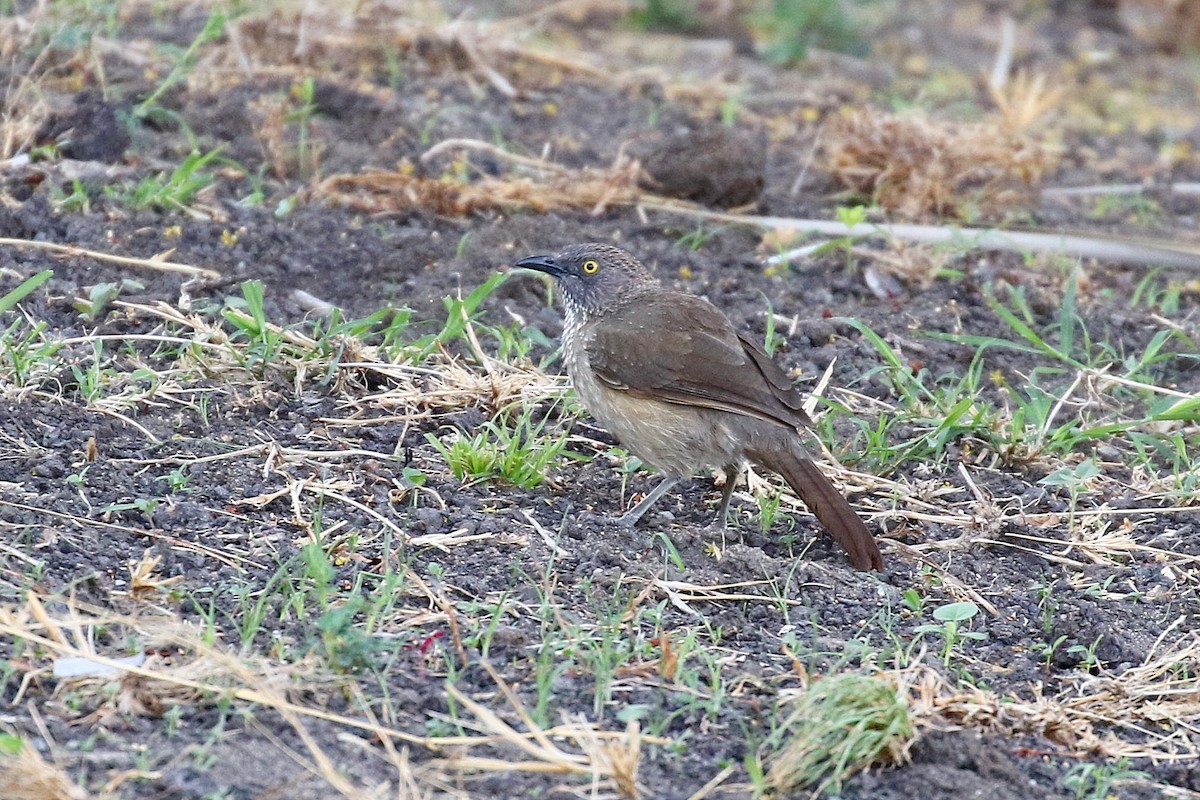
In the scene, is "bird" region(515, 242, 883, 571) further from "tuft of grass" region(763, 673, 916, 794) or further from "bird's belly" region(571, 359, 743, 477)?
"tuft of grass" region(763, 673, 916, 794)

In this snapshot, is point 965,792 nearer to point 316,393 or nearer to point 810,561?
point 810,561

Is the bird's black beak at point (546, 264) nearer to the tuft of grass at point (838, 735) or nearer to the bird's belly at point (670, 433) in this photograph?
the bird's belly at point (670, 433)

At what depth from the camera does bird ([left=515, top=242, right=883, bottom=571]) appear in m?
5.14

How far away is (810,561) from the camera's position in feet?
16.4

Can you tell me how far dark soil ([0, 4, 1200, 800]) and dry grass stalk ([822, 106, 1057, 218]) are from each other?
0.25 metres

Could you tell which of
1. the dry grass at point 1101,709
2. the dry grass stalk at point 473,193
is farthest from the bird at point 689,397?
the dry grass stalk at point 473,193

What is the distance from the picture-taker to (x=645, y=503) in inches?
205

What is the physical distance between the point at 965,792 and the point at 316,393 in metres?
2.90

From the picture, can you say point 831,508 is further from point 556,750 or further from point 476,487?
point 556,750

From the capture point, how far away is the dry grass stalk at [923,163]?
760 cm

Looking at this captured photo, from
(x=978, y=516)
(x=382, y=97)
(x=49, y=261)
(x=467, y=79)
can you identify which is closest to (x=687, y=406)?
(x=978, y=516)

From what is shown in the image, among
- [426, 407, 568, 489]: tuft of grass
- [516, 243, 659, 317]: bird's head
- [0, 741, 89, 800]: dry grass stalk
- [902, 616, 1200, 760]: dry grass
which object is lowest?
[426, 407, 568, 489]: tuft of grass

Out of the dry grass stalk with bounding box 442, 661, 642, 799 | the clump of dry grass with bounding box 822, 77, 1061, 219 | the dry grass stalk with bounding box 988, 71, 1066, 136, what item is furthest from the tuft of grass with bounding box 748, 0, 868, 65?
the dry grass stalk with bounding box 442, 661, 642, 799

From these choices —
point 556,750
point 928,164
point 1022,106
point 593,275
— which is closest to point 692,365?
point 593,275
